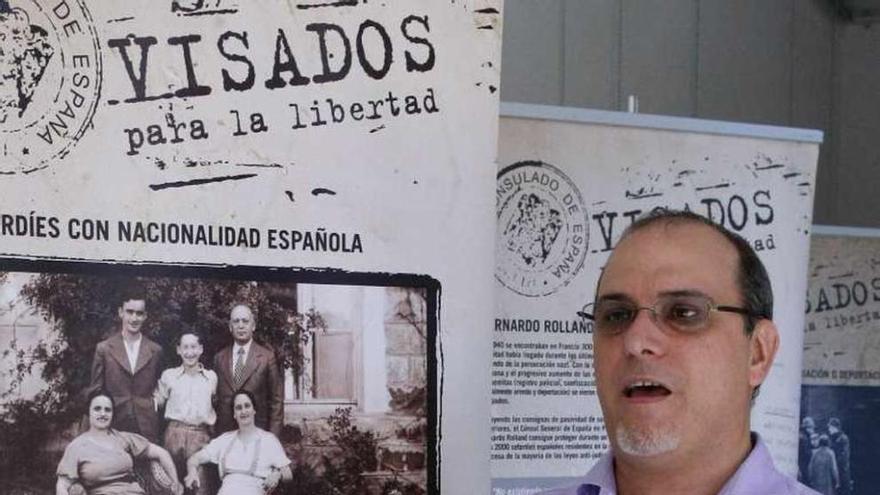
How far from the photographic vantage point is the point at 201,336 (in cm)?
164

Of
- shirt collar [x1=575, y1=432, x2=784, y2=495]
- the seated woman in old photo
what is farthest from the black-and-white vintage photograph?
shirt collar [x1=575, y1=432, x2=784, y2=495]

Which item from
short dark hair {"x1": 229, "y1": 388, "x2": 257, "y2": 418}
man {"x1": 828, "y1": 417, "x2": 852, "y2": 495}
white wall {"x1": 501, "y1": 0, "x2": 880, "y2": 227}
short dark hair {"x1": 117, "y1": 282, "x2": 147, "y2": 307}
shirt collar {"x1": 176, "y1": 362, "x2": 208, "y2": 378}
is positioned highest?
white wall {"x1": 501, "y1": 0, "x2": 880, "y2": 227}

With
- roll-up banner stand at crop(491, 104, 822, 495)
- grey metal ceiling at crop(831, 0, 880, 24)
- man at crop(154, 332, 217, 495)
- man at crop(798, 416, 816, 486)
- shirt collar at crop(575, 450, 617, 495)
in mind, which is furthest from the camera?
grey metal ceiling at crop(831, 0, 880, 24)

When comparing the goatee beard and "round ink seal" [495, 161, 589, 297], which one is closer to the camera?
the goatee beard

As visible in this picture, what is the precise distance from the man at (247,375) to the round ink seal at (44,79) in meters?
0.34

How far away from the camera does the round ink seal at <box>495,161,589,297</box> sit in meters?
2.44

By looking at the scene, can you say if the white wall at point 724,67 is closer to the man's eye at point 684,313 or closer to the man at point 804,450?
the man at point 804,450

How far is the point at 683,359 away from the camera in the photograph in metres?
1.60

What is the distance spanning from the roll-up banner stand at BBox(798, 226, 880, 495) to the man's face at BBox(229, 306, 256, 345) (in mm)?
2169

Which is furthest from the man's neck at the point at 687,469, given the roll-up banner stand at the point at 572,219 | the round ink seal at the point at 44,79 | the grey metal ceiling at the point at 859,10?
the grey metal ceiling at the point at 859,10

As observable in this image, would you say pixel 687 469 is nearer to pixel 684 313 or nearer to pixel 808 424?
pixel 684 313

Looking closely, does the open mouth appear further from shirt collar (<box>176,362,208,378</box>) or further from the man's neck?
shirt collar (<box>176,362,208,378</box>)

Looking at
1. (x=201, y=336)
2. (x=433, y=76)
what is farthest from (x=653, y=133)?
(x=201, y=336)

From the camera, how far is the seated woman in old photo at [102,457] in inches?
60.8
